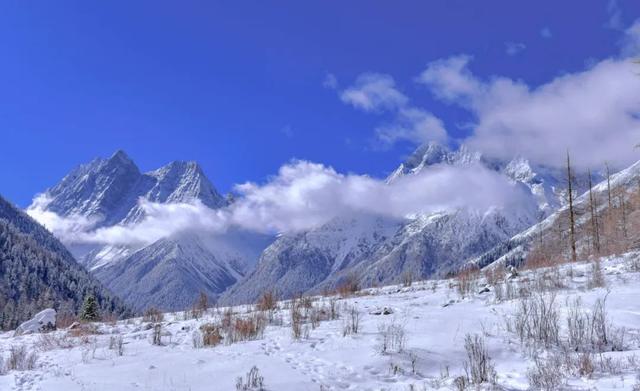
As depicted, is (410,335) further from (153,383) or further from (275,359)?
(153,383)

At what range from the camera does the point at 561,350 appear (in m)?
9.67

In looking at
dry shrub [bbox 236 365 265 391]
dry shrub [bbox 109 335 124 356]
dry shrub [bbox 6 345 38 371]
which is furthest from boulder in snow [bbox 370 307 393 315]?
dry shrub [bbox 6 345 38 371]

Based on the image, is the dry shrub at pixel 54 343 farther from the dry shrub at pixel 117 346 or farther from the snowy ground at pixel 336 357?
→ the dry shrub at pixel 117 346

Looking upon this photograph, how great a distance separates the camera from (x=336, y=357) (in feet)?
33.7

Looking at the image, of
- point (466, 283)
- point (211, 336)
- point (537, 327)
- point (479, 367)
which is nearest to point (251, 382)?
point (479, 367)

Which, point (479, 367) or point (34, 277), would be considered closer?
point (479, 367)

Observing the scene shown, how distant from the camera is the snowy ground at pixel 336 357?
349 inches

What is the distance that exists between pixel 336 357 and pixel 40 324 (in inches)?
517

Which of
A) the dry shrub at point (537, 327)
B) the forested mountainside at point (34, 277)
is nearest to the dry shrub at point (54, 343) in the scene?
the dry shrub at point (537, 327)

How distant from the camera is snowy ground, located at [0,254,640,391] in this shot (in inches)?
349

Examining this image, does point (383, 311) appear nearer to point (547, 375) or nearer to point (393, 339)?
point (393, 339)

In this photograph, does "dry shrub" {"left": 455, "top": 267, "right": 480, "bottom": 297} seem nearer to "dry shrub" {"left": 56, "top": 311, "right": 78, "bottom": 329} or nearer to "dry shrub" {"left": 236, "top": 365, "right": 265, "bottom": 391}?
"dry shrub" {"left": 236, "top": 365, "right": 265, "bottom": 391}

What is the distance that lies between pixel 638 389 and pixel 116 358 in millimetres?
9226

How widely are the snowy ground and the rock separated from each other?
159 inches
